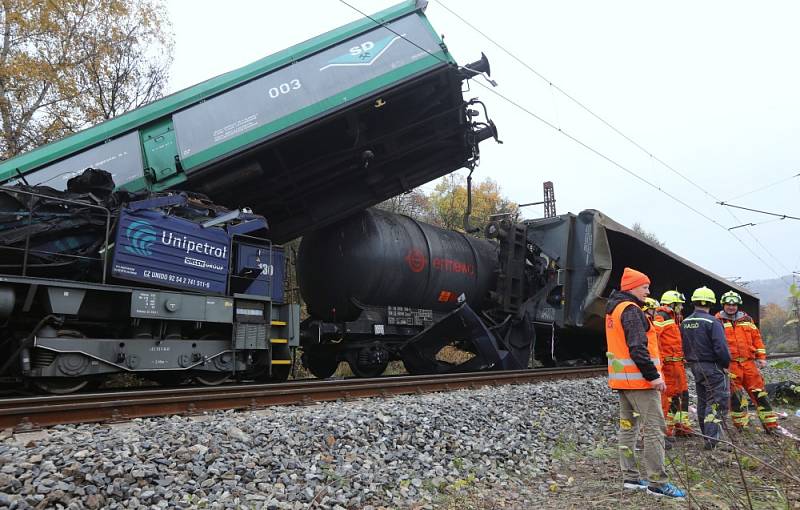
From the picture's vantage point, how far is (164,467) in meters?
3.29

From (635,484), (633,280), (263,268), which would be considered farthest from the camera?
(263,268)

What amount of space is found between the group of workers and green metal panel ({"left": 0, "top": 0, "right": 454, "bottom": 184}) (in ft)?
16.7

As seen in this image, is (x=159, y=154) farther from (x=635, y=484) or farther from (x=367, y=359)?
(x=635, y=484)

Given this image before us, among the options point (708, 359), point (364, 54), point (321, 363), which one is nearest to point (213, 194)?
point (364, 54)

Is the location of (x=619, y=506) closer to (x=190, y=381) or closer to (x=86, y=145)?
(x=190, y=381)

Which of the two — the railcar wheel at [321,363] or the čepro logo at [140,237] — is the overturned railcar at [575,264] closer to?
the railcar wheel at [321,363]

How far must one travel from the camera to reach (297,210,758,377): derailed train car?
9352 millimetres

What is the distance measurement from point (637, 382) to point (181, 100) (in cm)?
687

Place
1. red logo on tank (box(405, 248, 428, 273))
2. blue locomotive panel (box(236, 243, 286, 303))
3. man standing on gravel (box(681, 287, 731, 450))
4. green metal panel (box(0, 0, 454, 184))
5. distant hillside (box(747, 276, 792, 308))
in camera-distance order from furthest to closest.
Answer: red logo on tank (box(405, 248, 428, 273)) < blue locomotive panel (box(236, 243, 286, 303)) < green metal panel (box(0, 0, 454, 184)) < man standing on gravel (box(681, 287, 731, 450)) < distant hillside (box(747, 276, 792, 308))

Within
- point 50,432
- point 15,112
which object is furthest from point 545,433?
point 15,112

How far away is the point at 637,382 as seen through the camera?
418 cm

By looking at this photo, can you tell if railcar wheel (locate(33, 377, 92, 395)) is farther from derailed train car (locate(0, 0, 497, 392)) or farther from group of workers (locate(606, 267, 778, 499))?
group of workers (locate(606, 267, 778, 499))

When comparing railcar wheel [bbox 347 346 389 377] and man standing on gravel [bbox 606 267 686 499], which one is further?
railcar wheel [bbox 347 346 389 377]

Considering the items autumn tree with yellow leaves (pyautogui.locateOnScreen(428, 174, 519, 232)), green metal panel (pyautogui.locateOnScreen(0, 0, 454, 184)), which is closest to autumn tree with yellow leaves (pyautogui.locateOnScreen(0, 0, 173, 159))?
green metal panel (pyautogui.locateOnScreen(0, 0, 454, 184))
